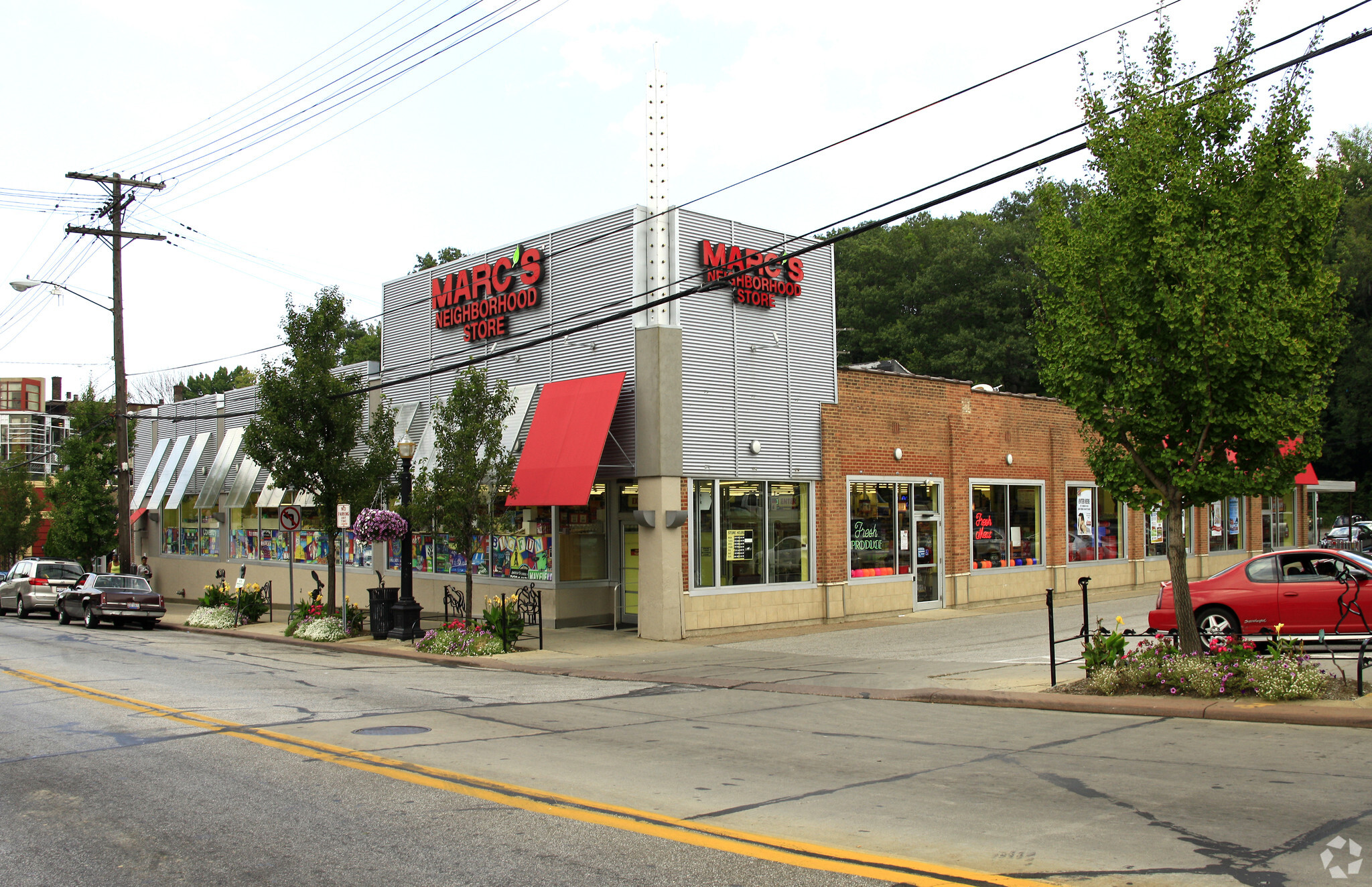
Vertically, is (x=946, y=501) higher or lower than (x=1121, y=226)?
lower

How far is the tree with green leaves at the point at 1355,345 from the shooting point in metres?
52.6

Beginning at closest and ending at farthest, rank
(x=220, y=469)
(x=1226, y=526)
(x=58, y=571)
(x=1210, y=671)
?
(x=1210, y=671)
(x=58, y=571)
(x=1226, y=526)
(x=220, y=469)

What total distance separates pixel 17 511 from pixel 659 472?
154 feet

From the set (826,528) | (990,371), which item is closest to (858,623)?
(826,528)

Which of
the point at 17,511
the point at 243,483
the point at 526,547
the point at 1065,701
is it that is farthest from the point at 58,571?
the point at 1065,701

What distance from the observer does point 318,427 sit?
77.8 feet

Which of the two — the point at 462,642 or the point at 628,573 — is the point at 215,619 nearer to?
the point at 462,642

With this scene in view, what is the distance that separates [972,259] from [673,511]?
134 ft

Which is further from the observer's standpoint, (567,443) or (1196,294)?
(567,443)

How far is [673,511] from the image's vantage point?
1934cm

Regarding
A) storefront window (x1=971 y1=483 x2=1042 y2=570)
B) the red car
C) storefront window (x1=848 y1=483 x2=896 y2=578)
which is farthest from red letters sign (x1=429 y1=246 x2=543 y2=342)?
the red car

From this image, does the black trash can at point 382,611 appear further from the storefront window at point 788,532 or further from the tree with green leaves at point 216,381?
the tree with green leaves at point 216,381

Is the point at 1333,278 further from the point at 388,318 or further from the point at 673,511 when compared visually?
the point at 388,318

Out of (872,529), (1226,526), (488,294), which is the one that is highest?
(488,294)
